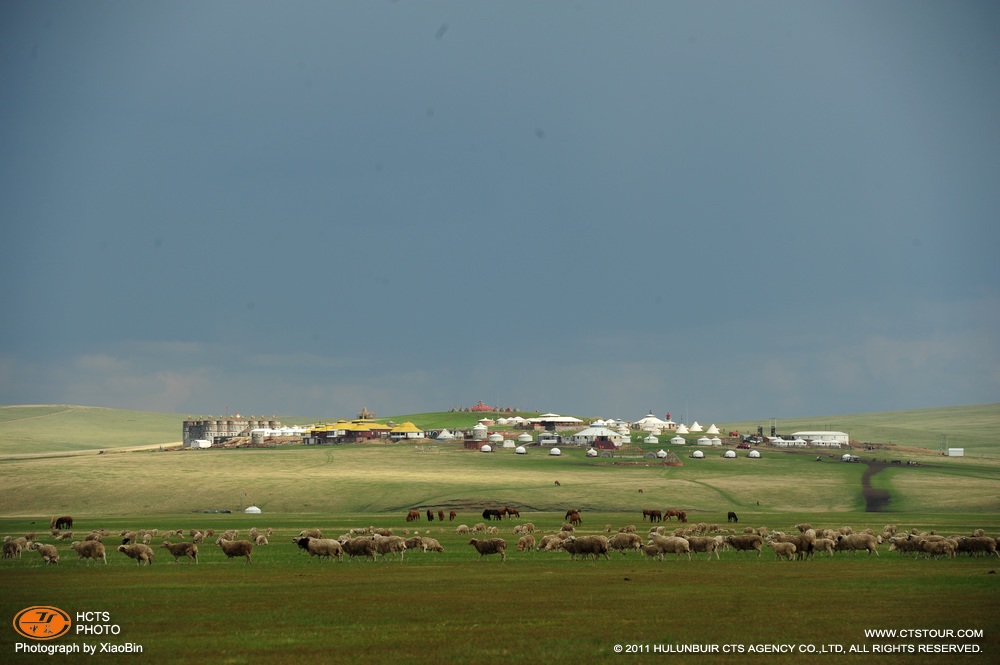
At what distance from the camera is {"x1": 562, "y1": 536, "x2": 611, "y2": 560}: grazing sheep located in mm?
44969

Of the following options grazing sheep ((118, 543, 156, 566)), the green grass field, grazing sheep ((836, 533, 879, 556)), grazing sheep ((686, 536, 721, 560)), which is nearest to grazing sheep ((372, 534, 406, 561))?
the green grass field

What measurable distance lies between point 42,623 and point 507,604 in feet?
43.6

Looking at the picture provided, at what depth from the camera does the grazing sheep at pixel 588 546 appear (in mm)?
44969

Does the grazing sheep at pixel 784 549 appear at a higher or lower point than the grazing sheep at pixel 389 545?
higher

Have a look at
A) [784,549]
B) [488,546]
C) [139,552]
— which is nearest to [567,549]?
[488,546]

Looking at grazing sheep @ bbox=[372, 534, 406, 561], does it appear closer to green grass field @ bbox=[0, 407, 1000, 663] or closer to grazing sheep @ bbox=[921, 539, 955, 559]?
green grass field @ bbox=[0, 407, 1000, 663]

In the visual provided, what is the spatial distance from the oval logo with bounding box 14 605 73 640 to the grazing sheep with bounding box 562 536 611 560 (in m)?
23.5

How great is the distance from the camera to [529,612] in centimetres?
2888

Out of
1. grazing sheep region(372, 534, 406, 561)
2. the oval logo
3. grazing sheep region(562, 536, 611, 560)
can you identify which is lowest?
grazing sheep region(372, 534, 406, 561)

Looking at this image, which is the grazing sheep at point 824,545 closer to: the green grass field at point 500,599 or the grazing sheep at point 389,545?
the green grass field at point 500,599

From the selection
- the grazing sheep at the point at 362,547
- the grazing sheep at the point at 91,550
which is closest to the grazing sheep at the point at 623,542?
the grazing sheep at the point at 362,547

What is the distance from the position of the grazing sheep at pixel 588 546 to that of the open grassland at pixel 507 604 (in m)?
0.92

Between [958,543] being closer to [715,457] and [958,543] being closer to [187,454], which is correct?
[715,457]

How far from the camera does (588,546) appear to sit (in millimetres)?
45469
